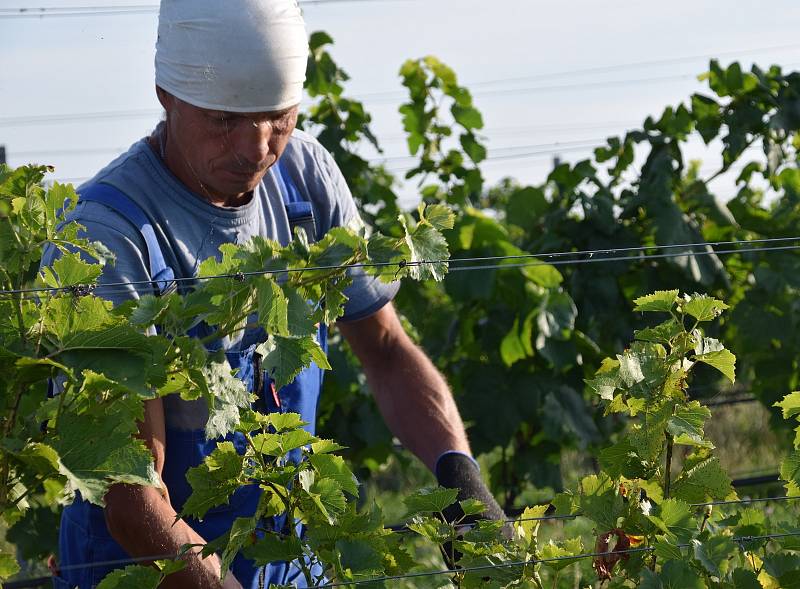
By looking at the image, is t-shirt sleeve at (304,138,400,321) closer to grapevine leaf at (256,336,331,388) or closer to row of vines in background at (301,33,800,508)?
grapevine leaf at (256,336,331,388)

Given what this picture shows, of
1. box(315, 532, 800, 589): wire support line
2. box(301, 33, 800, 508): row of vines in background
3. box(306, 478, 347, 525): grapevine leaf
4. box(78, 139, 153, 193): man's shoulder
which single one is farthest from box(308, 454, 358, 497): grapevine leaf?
box(301, 33, 800, 508): row of vines in background

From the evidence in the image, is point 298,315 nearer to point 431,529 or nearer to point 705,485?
point 431,529

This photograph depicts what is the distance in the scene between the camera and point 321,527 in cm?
154

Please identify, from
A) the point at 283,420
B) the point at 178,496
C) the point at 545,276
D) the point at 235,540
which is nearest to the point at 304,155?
the point at 178,496

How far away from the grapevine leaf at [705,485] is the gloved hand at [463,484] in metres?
0.41

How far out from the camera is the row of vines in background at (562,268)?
4.34 m

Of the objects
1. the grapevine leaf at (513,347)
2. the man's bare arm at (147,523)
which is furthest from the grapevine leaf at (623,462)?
the grapevine leaf at (513,347)

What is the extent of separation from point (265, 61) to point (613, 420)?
340 centimetres

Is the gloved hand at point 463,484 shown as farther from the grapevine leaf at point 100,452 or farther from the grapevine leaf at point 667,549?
the grapevine leaf at point 100,452

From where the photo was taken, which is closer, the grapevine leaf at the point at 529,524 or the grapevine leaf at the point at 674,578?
the grapevine leaf at the point at 674,578

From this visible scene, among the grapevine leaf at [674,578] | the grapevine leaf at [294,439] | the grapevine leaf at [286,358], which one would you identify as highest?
the grapevine leaf at [286,358]

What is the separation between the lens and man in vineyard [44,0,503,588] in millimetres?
1874

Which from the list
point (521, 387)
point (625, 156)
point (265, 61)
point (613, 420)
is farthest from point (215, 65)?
point (613, 420)


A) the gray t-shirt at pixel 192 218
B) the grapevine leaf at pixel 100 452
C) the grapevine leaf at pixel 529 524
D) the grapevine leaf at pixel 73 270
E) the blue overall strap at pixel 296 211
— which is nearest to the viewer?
the grapevine leaf at pixel 100 452
